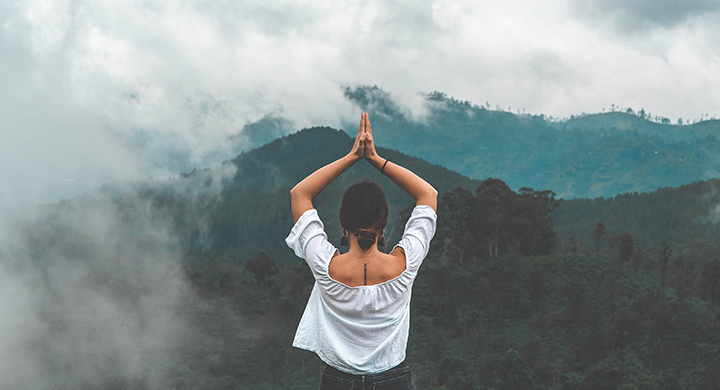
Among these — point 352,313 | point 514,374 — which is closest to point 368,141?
point 352,313

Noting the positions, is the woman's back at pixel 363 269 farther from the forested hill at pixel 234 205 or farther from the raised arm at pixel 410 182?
the forested hill at pixel 234 205

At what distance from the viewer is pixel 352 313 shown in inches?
103

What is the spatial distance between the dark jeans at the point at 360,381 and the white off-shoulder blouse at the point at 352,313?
0.03m

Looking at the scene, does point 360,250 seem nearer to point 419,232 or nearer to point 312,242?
point 312,242

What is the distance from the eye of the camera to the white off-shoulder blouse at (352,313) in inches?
101

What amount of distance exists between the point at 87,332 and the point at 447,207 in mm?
43659

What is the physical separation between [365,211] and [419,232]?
1.38 ft

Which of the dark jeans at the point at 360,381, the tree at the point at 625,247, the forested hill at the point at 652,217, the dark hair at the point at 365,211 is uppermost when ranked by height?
the forested hill at the point at 652,217

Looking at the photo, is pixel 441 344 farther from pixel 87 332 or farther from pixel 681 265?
pixel 87 332

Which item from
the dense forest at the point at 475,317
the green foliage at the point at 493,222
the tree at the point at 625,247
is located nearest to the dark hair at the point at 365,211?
the dense forest at the point at 475,317

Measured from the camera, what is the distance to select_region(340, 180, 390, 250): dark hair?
252 centimetres

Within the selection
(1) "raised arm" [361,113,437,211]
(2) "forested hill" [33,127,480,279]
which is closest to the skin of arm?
(1) "raised arm" [361,113,437,211]

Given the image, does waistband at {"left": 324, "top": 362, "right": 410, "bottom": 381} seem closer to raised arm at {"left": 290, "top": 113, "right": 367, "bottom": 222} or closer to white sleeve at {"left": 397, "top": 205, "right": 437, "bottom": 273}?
white sleeve at {"left": 397, "top": 205, "right": 437, "bottom": 273}

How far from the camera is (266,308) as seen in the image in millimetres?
57469
